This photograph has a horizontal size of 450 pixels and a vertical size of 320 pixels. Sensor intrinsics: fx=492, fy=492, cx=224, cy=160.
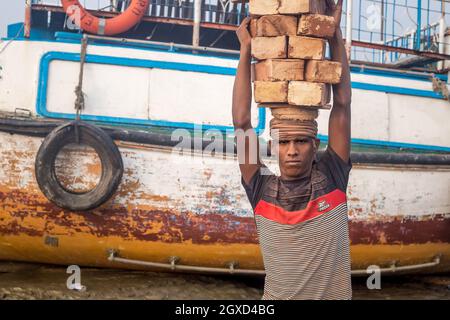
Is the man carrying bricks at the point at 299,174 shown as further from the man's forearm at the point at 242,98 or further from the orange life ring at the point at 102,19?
the orange life ring at the point at 102,19

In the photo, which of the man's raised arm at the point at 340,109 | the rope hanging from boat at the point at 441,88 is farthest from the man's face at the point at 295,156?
the rope hanging from boat at the point at 441,88

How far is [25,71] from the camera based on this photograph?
5.39 metres

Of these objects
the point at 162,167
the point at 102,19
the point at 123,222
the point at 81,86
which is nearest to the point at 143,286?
the point at 123,222

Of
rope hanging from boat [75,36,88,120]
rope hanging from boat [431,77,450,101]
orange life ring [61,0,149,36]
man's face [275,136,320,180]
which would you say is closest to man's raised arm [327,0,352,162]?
man's face [275,136,320,180]

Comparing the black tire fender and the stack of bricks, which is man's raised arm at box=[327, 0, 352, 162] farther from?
the black tire fender

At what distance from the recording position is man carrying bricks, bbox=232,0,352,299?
2082 millimetres

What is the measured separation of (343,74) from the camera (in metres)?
2.48

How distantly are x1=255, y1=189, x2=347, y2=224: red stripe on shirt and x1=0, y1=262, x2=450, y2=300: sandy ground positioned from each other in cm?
323

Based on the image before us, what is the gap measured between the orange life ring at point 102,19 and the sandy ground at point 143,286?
291cm

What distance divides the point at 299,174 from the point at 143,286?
356 cm

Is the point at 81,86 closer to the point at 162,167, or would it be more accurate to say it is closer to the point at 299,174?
the point at 162,167

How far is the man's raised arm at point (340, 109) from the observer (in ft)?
7.61

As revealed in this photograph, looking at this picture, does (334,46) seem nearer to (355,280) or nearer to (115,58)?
(115,58)

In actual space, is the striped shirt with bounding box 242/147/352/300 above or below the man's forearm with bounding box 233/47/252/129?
below
